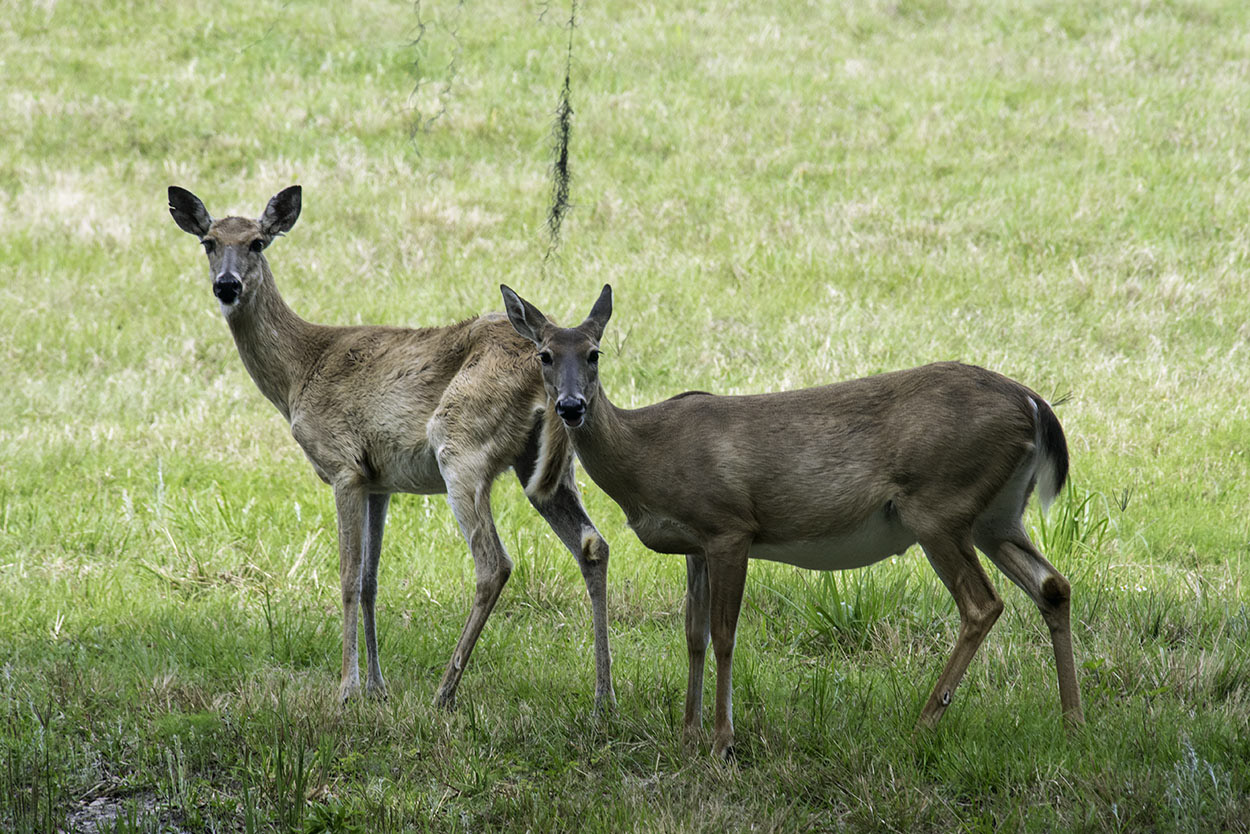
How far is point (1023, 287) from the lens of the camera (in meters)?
11.3

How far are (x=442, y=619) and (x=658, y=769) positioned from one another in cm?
218

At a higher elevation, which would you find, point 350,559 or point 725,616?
point 725,616

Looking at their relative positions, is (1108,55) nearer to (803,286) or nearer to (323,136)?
(803,286)

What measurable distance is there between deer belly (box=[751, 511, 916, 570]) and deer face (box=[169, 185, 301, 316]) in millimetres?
2830

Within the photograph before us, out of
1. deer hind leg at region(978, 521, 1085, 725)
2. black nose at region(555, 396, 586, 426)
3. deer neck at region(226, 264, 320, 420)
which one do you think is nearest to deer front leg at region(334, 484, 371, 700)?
deer neck at region(226, 264, 320, 420)

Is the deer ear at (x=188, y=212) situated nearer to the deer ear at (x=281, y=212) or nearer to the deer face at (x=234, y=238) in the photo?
the deer face at (x=234, y=238)

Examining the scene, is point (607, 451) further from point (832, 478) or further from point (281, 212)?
point (281, 212)

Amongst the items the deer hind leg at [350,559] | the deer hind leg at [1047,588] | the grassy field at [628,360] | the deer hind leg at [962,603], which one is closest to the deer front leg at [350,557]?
the deer hind leg at [350,559]

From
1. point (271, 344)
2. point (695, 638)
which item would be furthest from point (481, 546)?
point (271, 344)

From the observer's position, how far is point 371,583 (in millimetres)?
6145

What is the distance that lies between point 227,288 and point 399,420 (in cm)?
102

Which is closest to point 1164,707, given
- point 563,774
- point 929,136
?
point 563,774

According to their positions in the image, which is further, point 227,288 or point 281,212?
point 281,212

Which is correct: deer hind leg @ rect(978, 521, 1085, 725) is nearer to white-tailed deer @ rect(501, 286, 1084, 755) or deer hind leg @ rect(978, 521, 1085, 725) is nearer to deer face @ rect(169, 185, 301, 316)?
white-tailed deer @ rect(501, 286, 1084, 755)
